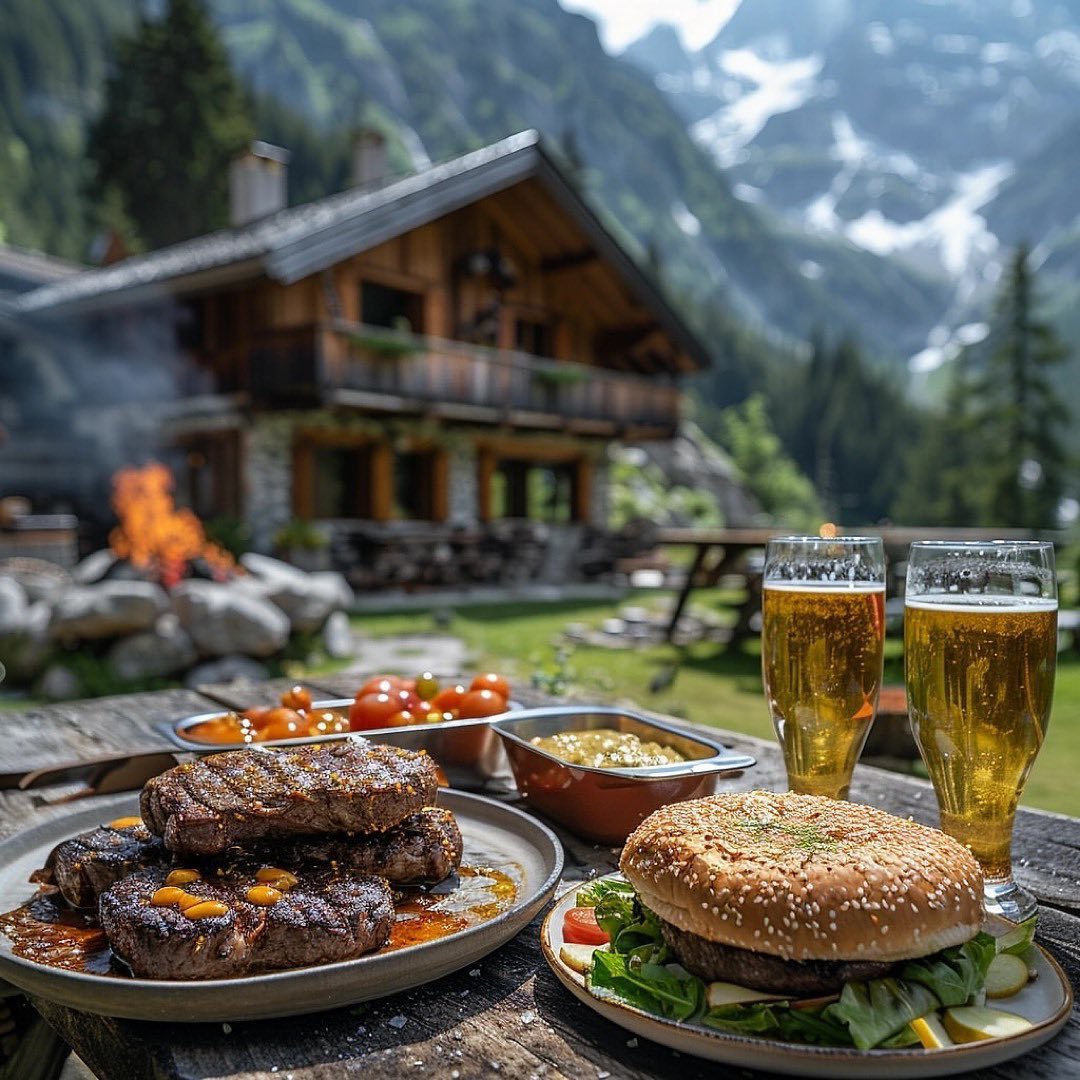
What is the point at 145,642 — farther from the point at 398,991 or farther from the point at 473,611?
the point at 398,991

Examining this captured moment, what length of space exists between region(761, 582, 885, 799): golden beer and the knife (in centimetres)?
111

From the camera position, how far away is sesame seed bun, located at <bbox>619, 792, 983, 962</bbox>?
100 cm

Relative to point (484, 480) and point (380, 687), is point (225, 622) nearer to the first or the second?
point (380, 687)

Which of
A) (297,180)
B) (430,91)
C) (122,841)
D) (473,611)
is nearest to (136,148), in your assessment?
(297,180)

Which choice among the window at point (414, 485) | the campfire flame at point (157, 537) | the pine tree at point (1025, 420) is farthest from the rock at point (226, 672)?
the pine tree at point (1025, 420)

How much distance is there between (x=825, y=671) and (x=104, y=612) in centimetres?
747

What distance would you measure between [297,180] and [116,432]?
34.7 metres

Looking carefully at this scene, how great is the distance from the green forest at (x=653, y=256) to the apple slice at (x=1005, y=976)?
19031 millimetres

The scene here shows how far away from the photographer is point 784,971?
40.0 inches

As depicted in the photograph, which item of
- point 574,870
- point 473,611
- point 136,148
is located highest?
point 136,148

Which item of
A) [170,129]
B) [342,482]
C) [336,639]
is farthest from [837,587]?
[170,129]

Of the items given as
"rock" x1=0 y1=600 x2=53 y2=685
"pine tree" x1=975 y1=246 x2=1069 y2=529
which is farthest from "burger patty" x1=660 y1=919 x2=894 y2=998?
"pine tree" x1=975 y1=246 x2=1069 y2=529

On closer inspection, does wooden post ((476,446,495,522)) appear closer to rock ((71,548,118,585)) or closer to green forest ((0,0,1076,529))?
green forest ((0,0,1076,529))

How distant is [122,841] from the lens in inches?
54.6
